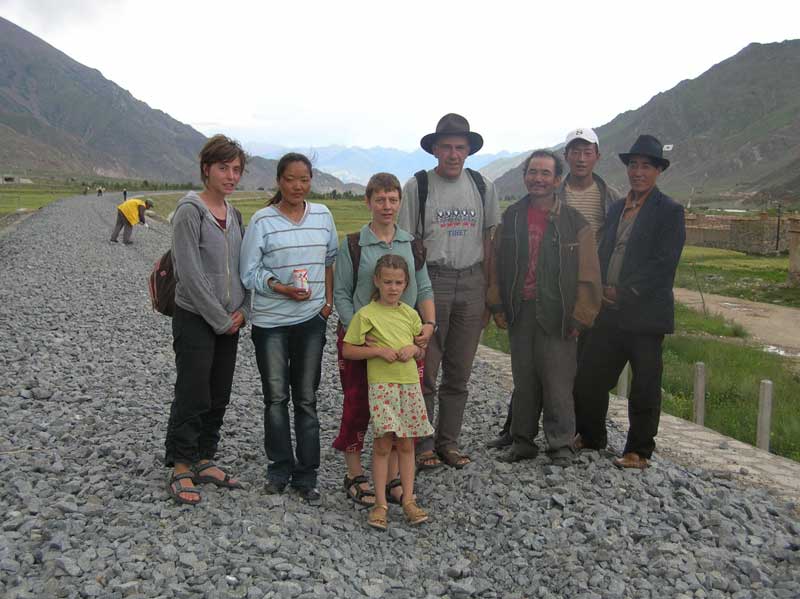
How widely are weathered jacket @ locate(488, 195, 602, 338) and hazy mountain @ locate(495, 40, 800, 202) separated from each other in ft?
288

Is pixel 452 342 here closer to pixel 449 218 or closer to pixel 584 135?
pixel 449 218

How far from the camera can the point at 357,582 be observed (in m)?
3.74

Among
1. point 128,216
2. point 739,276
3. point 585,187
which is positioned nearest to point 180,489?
point 585,187

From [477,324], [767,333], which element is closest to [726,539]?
[477,324]

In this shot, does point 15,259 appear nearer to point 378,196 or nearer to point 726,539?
point 378,196

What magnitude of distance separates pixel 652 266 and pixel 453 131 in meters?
1.60

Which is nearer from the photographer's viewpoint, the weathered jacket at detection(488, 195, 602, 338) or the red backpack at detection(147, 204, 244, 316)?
the red backpack at detection(147, 204, 244, 316)

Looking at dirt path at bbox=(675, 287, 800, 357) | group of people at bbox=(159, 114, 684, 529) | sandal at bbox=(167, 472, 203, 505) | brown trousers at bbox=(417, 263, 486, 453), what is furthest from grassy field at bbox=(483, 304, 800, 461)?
sandal at bbox=(167, 472, 203, 505)

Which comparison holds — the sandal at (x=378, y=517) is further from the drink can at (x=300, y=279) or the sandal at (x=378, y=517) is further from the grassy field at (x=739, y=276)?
the grassy field at (x=739, y=276)

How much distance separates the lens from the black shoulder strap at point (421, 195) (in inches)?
194

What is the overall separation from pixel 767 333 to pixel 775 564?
12.1 m

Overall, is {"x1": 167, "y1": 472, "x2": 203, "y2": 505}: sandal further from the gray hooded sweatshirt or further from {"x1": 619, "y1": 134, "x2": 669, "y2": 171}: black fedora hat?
{"x1": 619, "y1": 134, "x2": 669, "y2": 171}: black fedora hat

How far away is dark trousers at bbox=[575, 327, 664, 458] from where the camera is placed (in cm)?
504

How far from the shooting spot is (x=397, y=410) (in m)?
4.36
